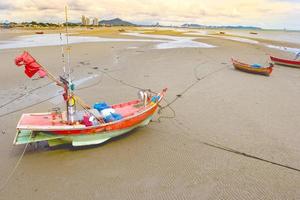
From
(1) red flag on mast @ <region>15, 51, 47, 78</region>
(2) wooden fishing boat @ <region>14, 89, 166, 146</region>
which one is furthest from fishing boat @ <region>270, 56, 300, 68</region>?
(1) red flag on mast @ <region>15, 51, 47, 78</region>

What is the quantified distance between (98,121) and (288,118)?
6.92 meters

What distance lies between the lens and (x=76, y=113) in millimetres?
6910

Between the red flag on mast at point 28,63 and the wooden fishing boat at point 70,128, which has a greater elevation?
the red flag on mast at point 28,63

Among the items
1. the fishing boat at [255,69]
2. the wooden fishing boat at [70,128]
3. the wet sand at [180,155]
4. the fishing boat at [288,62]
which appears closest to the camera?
the wet sand at [180,155]

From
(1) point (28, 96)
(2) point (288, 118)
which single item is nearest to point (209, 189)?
(2) point (288, 118)

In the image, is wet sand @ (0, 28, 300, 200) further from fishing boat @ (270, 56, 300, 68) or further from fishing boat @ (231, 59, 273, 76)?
fishing boat @ (270, 56, 300, 68)

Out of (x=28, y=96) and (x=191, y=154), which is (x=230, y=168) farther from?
(x=28, y=96)

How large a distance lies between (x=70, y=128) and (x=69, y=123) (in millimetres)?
368

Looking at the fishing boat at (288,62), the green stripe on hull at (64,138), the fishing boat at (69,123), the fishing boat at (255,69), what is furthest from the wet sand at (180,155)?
the fishing boat at (288,62)

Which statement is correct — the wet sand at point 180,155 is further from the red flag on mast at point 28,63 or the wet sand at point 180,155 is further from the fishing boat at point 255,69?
the fishing boat at point 255,69

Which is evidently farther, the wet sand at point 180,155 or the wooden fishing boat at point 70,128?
the wooden fishing boat at point 70,128

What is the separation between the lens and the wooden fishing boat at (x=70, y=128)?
19.0ft

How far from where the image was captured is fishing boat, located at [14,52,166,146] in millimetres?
5848

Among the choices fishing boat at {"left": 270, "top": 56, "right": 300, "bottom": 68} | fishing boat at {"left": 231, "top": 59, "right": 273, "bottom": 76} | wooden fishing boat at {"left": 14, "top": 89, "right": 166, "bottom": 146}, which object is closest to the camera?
wooden fishing boat at {"left": 14, "top": 89, "right": 166, "bottom": 146}
